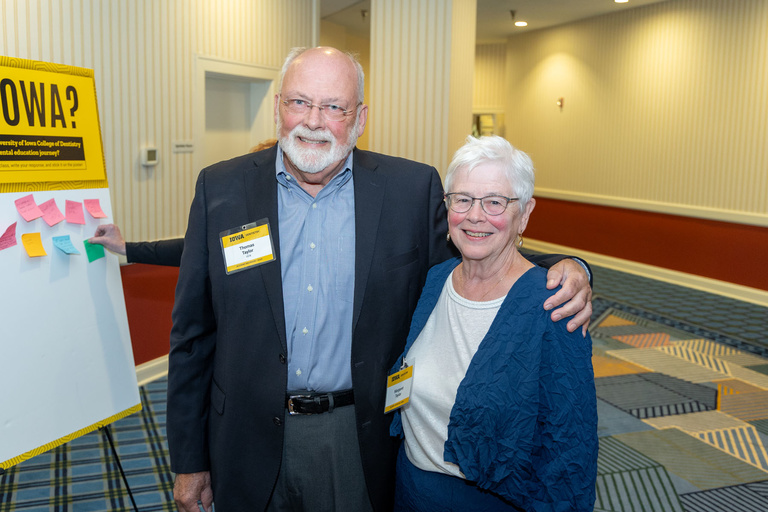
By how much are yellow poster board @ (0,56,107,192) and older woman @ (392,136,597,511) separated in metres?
1.48

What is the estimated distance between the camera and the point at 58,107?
2.25 m

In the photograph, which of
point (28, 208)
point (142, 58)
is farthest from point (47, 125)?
point (142, 58)

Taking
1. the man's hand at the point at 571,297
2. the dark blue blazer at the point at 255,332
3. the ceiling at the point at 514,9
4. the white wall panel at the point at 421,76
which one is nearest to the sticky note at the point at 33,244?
the dark blue blazer at the point at 255,332

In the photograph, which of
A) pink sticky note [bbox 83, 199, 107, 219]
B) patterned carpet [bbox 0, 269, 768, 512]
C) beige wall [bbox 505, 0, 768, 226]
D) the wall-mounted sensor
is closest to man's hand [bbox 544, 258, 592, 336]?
pink sticky note [bbox 83, 199, 107, 219]

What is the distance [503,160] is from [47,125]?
1657mm

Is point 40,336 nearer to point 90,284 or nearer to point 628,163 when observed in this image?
point 90,284

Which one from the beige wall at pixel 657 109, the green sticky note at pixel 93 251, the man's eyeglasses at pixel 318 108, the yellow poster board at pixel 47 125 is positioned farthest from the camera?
the beige wall at pixel 657 109

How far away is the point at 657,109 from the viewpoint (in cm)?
842

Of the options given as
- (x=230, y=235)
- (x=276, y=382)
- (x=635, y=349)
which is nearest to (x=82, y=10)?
(x=230, y=235)

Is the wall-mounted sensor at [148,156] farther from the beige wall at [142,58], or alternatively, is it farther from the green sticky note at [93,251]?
the green sticky note at [93,251]

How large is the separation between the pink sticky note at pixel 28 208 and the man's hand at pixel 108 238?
0.27m

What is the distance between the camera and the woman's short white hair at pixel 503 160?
1515 mm

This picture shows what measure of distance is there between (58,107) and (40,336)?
0.83 metres

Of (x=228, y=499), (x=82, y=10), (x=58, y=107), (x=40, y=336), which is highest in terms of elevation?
(x=82, y=10)
